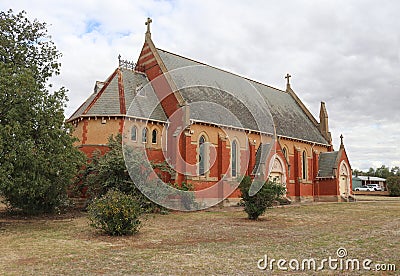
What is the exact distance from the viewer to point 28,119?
17.8 m

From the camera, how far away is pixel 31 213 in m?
24.4

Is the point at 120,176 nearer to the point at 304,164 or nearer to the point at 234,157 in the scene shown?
the point at 234,157

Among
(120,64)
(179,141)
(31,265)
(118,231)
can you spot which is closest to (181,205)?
(179,141)

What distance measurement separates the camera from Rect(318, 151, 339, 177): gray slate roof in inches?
1729

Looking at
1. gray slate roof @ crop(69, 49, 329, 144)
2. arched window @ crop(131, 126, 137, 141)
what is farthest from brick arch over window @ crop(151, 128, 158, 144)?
arched window @ crop(131, 126, 137, 141)

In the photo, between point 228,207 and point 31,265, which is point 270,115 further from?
point 31,265

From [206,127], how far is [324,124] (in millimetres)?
22874

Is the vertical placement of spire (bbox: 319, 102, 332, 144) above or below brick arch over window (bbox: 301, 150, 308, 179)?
above

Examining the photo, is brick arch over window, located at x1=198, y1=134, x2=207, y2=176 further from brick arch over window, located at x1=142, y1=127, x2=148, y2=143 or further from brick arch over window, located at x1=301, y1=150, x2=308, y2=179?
brick arch over window, located at x1=301, y1=150, x2=308, y2=179

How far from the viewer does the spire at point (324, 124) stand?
48344 mm

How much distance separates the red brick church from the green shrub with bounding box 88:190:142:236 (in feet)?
38.8

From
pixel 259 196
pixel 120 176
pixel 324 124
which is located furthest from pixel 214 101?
pixel 324 124

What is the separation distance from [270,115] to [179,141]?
14343 mm

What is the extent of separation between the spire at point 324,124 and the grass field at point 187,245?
27.8 meters
